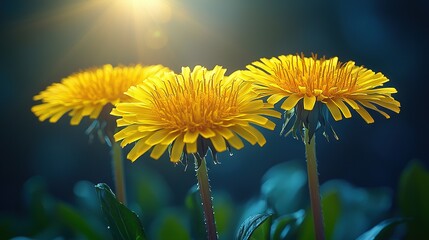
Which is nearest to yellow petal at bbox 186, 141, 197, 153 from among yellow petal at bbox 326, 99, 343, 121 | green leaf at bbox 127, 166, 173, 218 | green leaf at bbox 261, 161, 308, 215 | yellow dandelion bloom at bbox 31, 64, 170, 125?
yellow petal at bbox 326, 99, 343, 121

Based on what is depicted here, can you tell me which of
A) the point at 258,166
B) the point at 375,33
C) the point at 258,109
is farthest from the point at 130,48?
the point at 258,109

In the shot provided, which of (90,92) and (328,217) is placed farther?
(328,217)

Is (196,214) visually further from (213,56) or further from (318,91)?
(213,56)

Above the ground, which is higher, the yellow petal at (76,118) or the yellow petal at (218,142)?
the yellow petal at (76,118)

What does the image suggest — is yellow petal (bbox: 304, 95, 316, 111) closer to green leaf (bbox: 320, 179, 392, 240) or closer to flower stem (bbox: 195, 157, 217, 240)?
flower stem (bbox: 195, 157, 217, 240)

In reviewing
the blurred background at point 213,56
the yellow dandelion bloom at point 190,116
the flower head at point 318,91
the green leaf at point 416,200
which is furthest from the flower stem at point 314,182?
the blurred background at point 213,56

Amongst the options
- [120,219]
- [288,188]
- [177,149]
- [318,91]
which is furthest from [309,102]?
[288,188]

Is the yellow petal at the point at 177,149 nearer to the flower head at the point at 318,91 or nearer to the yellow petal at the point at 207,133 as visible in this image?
the yellow petal at the point at 207,133

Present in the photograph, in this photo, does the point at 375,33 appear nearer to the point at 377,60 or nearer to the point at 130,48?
the point at 377,60
